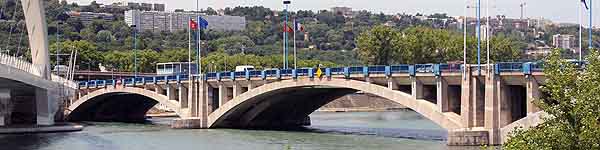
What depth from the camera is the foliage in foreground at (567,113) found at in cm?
2128

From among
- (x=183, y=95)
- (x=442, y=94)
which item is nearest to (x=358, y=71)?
(x=442, y=94)

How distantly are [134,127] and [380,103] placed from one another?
198ft

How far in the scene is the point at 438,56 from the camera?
124 meters

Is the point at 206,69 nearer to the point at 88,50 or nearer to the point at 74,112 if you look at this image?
the point at 88,50

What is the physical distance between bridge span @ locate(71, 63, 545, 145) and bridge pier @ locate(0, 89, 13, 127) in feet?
42.3

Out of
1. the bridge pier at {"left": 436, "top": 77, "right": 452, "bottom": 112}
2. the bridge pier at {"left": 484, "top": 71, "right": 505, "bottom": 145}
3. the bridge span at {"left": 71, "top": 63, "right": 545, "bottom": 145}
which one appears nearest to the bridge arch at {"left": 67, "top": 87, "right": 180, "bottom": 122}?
the bridge span at {"left": 71, "top": 63, "right": 545, "bottom": 145}

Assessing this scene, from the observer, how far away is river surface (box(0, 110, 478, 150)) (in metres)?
59.9

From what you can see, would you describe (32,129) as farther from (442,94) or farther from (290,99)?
(442,94)

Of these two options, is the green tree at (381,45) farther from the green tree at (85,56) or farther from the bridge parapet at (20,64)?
the green tree at (85,56)

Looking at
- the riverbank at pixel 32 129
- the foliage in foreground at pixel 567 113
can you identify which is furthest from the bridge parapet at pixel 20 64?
the foliage in foreground at pixel 567 113

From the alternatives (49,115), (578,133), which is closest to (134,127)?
(49,115)

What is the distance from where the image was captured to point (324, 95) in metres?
81.0

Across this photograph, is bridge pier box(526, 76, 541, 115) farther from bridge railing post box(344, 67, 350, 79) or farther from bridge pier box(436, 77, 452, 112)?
bridge railing post box(344, 67, 350, 79)

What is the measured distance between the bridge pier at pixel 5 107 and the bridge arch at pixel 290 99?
14.6 m
